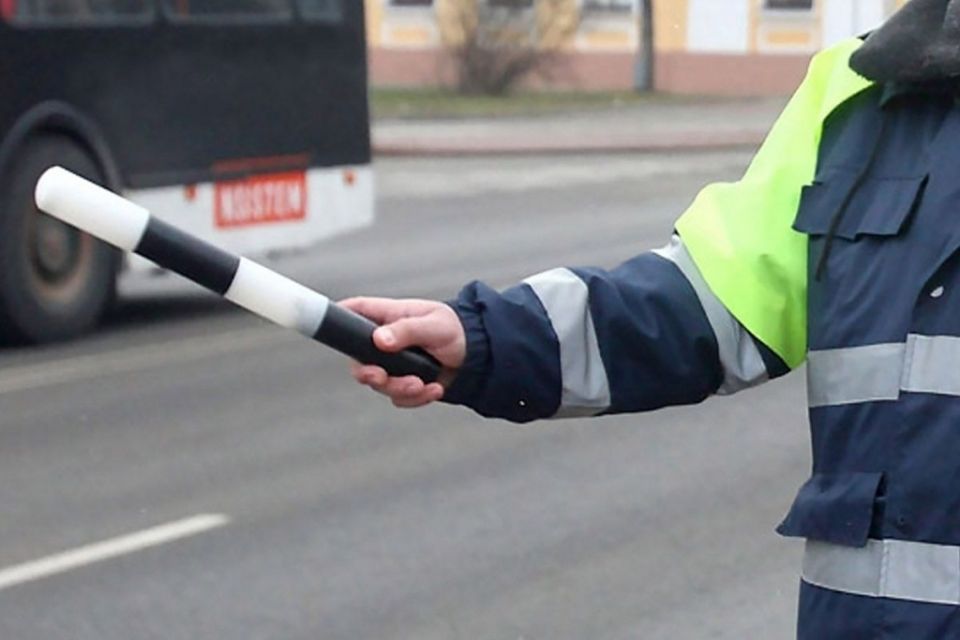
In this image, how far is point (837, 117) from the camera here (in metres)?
2.47

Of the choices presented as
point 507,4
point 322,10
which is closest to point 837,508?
point 322,10

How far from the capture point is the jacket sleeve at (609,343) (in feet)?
8.15

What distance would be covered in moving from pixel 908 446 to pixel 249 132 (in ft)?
37.9

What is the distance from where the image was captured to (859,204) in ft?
7.73

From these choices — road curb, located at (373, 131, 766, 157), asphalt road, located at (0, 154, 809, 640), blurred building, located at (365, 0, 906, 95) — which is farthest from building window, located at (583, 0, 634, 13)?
asphalt road, located at (0, 154, 809, 640)

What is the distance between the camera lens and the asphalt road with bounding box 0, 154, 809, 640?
6.27m

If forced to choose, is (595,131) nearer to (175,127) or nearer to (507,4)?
(507,4)

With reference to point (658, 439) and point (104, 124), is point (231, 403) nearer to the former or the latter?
point (658, 439)

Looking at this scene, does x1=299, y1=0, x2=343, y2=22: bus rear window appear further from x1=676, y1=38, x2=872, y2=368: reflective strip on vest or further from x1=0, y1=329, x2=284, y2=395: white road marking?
x1=676, y1=38, x2=872, y2=368: reflective strip on vest

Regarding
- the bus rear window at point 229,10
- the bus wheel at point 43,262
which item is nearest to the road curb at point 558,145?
the bus rear window at point 229,10

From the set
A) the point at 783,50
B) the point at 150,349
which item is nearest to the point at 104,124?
the point at 150,349

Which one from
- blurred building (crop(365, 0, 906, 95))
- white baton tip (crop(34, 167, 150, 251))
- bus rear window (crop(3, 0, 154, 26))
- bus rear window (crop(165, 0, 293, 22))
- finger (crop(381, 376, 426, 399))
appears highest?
white baton tip (crop(34, 167, 150, 251))

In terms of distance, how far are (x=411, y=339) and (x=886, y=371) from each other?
510 millimetres

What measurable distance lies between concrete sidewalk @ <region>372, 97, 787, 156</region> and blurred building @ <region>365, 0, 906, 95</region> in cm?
235
